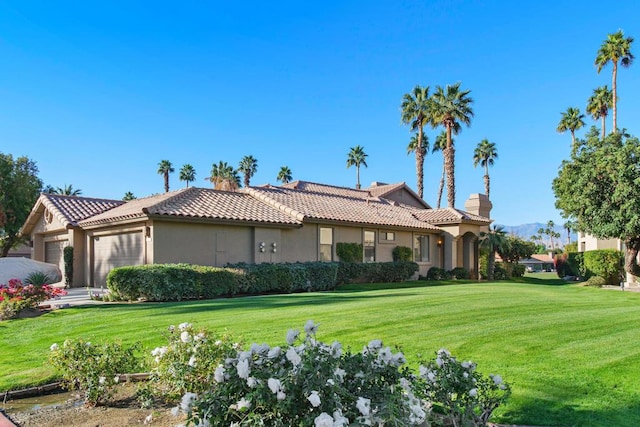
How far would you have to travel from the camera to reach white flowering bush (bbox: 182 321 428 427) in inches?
108

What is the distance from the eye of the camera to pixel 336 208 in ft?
84.9

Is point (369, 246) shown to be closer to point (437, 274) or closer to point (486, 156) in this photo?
point (437, 274)

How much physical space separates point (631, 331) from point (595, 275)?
2625cm

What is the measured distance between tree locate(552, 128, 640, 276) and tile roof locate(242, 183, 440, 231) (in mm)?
7934

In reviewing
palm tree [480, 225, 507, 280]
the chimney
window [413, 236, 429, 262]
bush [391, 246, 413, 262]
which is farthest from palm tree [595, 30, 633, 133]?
bush [391, 246, 413, 262]

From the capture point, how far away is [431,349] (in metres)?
6.50

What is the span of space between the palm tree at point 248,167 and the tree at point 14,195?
31.6 meters

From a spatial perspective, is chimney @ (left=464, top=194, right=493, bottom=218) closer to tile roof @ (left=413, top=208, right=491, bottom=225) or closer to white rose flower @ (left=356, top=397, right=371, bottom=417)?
tile roof @ (left=413, top=208, right=491, bottom=225)

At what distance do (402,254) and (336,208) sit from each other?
15.0 ft

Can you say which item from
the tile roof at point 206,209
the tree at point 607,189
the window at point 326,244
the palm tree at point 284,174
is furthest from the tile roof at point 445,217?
the palm tree at point 284,174

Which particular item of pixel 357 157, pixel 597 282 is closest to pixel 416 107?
pixel 357 157

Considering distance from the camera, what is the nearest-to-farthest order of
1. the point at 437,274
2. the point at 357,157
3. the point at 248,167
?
the point at 437,274
the point at 357,157
the point at 248,167

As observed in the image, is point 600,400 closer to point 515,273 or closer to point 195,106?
point 195,106

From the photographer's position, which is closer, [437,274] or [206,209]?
[206,209]
